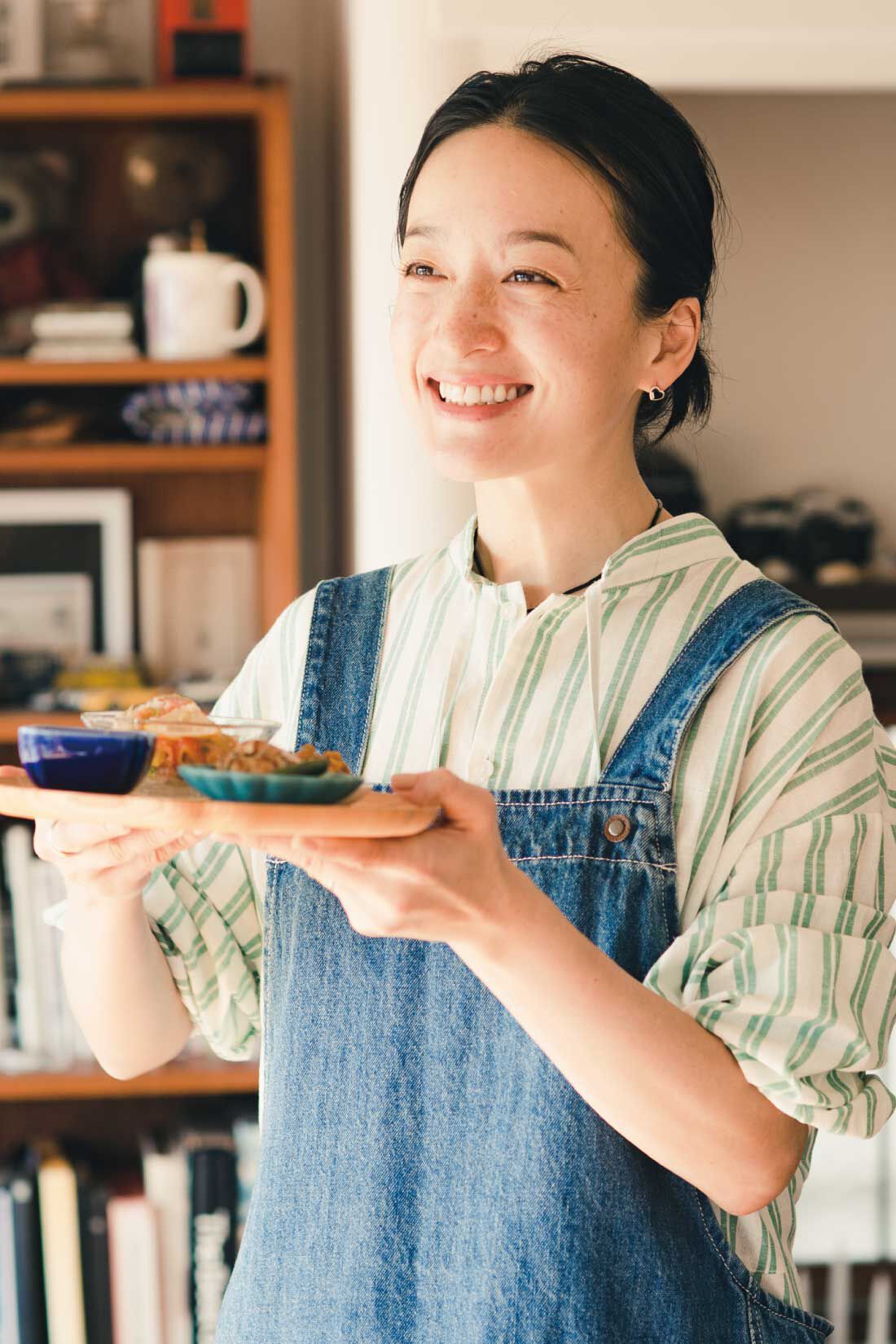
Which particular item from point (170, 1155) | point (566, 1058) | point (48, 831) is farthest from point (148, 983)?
point (170, 1155)

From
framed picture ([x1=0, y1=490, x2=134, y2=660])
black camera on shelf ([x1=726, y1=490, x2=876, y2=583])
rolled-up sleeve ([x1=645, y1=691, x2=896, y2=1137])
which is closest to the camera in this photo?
rolled-up sleeve ([x1=645, y1=691, x2=896, y2=1137])

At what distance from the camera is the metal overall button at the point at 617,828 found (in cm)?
95

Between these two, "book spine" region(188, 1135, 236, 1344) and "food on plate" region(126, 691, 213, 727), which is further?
"book spine" region(188, 1135, 236, 1344)

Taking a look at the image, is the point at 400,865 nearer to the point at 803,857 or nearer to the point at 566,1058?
the point at 566,1058

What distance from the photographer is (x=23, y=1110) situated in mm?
2307

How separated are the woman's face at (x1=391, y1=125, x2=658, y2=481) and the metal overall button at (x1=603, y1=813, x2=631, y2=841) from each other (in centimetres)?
A: 23

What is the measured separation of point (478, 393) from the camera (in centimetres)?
96

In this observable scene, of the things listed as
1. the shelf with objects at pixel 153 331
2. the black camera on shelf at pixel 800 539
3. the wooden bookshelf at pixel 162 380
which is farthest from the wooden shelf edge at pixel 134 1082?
the black camera on shelf at pixel 800 539

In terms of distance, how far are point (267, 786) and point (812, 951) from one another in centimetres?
33

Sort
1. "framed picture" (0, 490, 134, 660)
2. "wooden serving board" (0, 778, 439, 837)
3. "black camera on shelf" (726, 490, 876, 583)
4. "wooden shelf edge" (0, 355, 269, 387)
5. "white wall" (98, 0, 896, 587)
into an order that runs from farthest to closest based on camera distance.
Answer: "black camera on shelf" (726, 490, 876, 583) < "framed picture" (0, 490, 134, 660) < "wooden shelf edge" (0, 355, 269, 387) < "white wall" (98, 0, 896, 587) < "wooden serving board" (0, 778, 439, 837)

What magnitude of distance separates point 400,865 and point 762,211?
1999 millimetres

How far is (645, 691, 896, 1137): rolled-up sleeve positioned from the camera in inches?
33.5

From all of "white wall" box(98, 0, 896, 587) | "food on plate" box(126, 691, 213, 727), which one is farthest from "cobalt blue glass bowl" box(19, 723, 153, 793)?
"white wall" box(98, 0, 896, 587)

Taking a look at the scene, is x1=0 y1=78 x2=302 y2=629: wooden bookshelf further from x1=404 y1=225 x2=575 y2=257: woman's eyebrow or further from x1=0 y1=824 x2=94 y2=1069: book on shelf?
x1=404 y1=225 x2=575 y2=257: woman's eyebrow
